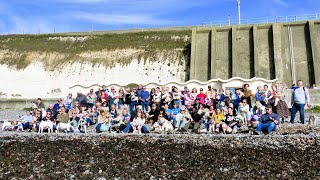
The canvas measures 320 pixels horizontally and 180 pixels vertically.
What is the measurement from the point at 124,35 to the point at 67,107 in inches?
1486

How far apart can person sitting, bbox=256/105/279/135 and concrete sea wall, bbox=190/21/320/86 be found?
2471 cm

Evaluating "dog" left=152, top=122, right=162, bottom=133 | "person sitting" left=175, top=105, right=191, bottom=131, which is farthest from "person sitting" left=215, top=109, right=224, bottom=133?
"dog" left=152, top=122, right=162, bottom=133

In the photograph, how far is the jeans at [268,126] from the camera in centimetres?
1399

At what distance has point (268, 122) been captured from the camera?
14.1 meters

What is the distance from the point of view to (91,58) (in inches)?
1980

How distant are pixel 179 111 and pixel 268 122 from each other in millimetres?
3606

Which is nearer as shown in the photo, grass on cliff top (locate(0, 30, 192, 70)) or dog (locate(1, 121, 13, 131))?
dog (locate(1, 121, 13, 131))

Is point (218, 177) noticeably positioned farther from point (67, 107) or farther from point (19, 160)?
point (67, 107)

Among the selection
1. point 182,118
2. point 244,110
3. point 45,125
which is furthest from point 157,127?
point 45,125

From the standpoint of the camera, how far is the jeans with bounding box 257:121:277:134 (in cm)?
1399

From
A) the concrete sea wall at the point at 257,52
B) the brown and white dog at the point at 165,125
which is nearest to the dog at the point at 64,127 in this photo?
the brown and white dog at the point at 165,125

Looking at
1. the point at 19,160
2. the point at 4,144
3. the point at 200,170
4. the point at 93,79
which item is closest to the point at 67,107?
the point at 4,144

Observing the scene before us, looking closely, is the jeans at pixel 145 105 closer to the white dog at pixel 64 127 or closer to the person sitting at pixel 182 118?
the person sitting at pixel 182 118

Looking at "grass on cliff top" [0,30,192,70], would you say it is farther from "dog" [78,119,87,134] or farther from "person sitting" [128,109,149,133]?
"person sitting" [128,109,149,133]
